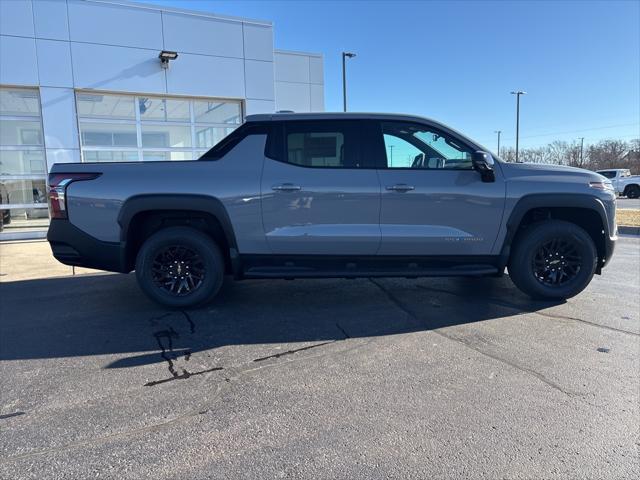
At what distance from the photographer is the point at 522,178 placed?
15.8 feet

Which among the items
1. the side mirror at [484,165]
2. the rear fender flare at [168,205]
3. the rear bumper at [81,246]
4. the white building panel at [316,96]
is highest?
the white building panel at [316,96]

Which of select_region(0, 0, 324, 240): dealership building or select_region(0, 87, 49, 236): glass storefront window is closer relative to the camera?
select_region(0, 0, 324, 240): dealership building

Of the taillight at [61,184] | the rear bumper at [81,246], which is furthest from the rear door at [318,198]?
the taillight at [61,184]

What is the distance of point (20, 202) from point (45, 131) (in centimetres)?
214

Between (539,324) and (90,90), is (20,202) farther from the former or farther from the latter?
(539,324)

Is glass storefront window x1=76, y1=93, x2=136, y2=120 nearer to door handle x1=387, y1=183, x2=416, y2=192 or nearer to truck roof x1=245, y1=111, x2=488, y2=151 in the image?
truck roof x1=245, y1=111, x2=488, y2=151

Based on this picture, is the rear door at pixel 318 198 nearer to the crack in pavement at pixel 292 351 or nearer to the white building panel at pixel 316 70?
the crack in pavement at pixel 292 351

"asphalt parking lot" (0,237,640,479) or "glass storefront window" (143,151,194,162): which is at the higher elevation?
"glass storefront window" (143,151,194,162)

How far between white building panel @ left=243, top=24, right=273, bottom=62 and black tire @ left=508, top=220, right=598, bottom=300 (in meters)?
10.5

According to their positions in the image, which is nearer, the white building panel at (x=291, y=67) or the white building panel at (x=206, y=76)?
the white building panel at (x=206, y=76)

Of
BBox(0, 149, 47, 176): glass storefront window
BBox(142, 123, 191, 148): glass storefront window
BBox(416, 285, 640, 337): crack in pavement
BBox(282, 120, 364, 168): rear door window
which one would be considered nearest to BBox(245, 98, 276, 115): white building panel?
BBox(142, 123, 191, 148): glass storefront window

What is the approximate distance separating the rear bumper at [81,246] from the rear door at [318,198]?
5.13 ft

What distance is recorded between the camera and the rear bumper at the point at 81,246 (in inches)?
183

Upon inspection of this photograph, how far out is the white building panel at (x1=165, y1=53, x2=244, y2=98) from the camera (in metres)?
12.4
